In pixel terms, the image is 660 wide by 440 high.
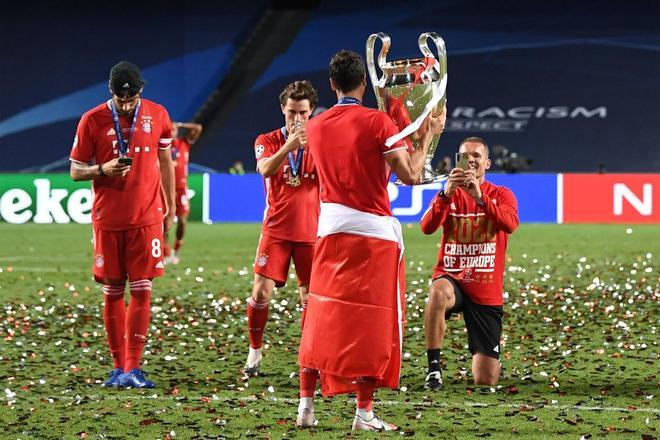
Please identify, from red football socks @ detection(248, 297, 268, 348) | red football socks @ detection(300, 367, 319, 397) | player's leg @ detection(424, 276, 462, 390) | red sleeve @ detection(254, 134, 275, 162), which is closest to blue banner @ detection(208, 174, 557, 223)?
red football socks @ detection(248, 297, 268, 348)

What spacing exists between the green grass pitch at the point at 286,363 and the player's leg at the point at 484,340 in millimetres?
126

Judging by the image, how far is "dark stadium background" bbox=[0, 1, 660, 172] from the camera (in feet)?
120

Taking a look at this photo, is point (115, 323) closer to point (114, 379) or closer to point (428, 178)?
point (114, 379)

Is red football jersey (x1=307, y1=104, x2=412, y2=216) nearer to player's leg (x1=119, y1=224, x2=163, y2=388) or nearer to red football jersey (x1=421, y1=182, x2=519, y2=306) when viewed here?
red football jersey (x1=421, y1=182, x2=519, y2=306)

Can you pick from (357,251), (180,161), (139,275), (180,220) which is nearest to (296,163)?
(139,275)

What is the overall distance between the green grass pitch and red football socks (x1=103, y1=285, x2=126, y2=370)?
237mm

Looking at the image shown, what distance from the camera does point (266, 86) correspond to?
121ft

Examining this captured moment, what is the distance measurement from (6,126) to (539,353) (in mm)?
30154

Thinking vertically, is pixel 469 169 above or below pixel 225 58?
below

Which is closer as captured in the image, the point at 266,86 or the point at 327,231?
the point at 327,231

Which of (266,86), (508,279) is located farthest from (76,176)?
(266,86)

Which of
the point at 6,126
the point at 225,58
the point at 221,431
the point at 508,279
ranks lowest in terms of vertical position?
the point at 221,431

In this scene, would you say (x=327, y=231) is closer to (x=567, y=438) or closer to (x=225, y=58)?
(x=567, y=438)

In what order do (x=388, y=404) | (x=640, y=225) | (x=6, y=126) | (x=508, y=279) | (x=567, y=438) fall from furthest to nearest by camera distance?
1. (x=6, y=126)
2. (x=640, y=225)
3. (x=508, y=279)
4. (x=388, y=404)
5. (x=567, y=438)
